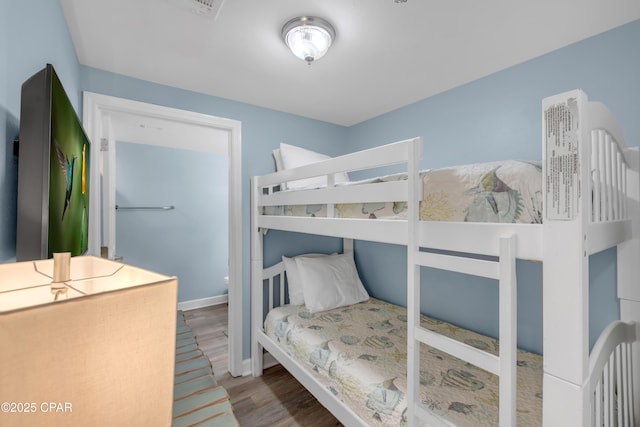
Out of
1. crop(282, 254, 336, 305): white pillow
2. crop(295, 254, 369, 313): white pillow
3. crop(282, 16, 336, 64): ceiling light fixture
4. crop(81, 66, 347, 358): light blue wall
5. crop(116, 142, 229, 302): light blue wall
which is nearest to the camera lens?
crop(282, 16, 336, 64): ceiling light fixture

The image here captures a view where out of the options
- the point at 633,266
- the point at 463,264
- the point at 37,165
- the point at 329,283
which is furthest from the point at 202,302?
the point at 633,266

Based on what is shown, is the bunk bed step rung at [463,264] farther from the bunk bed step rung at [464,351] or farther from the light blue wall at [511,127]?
the light blue wall at [511,127]

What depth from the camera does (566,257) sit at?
0.76 meters

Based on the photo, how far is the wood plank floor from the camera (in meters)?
1.88

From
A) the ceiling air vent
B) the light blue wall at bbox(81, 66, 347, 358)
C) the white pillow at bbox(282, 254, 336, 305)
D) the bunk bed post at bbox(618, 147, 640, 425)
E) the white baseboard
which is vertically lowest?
the white baseboard

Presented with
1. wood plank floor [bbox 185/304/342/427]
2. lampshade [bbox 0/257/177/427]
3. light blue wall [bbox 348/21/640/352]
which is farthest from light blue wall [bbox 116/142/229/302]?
lampshade [bbox 0/257/177/427]

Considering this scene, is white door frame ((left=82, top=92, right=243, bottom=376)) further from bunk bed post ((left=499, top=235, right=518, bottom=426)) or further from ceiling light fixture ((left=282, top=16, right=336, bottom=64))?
bunk bed post ((left=499, top=235, right=518, bottom=426))

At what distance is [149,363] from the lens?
0.36m

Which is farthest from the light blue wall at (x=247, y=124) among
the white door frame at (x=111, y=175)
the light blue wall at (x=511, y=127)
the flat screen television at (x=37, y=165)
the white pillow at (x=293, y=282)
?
the flat screen television at (x=37, y=165)

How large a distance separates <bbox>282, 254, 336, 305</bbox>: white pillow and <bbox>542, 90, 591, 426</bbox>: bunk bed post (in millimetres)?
1853

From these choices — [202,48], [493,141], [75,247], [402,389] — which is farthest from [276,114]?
[402,389]

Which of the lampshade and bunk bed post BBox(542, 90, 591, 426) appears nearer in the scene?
the lampshade

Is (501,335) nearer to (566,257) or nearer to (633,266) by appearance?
(566,257)

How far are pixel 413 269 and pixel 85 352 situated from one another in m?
0.99
